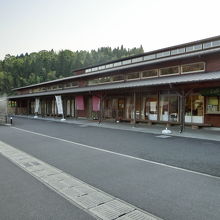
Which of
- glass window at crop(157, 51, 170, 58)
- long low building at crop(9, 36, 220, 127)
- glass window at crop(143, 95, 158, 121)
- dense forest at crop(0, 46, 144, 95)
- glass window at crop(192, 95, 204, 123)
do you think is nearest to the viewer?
long low building at crop(9, 36, 220, 127)

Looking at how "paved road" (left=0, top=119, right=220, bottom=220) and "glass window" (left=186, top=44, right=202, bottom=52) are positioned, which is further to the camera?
"glass window" (left=186, top=44, right=202, bottom=52)

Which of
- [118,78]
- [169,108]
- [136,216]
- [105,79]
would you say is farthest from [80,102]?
[136,216]

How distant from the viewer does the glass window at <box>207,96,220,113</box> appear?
1206 cm

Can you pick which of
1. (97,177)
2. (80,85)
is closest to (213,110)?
(97,177)

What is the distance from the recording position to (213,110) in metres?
12.3

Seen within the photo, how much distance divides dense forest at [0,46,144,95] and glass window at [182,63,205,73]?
5194cm

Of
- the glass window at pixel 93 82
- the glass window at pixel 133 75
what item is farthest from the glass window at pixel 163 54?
the glass window at pixel 93 82

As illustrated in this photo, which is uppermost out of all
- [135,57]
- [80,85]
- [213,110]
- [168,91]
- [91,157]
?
[135,57]

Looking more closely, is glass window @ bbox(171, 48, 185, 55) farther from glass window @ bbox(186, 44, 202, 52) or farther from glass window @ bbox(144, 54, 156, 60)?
glass window @ bbox(144, 54, 156, 60)

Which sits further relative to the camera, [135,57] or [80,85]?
[80,85]

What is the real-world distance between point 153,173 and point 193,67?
11.3 metres

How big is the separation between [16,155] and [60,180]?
10.1 ft

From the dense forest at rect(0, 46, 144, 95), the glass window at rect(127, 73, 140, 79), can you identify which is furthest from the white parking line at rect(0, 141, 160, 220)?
the dense forest at rect(0, 46, 144, 95)

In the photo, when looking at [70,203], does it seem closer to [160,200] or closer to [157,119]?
[160,200]
